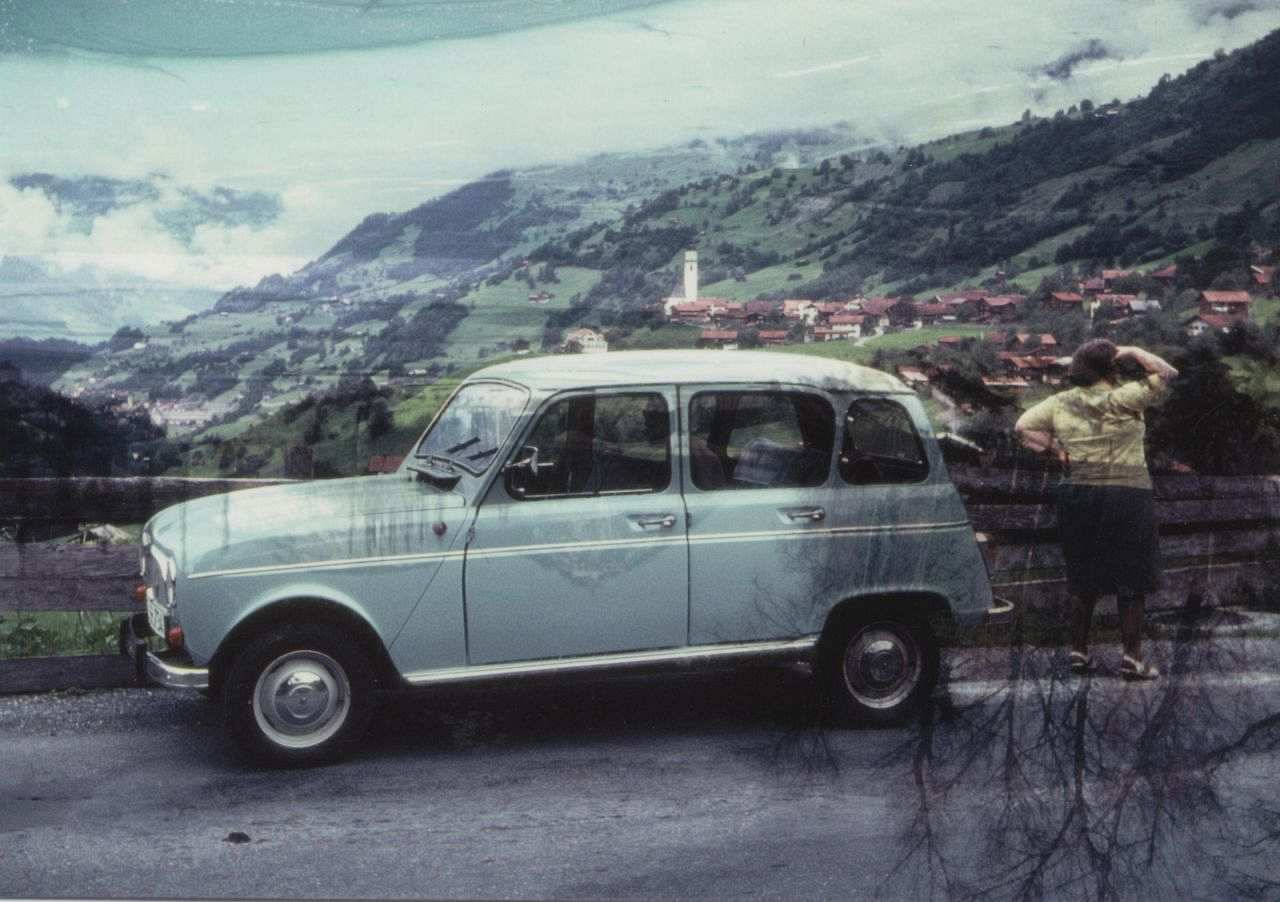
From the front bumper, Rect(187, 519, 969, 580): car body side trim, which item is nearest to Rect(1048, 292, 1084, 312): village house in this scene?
Rect(187, 519, 969, 580): car body side trim

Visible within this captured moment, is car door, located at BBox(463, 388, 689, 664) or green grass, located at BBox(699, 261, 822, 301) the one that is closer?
car door, located at BBox(463, 388, 689, 664)

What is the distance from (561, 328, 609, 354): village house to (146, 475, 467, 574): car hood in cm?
31

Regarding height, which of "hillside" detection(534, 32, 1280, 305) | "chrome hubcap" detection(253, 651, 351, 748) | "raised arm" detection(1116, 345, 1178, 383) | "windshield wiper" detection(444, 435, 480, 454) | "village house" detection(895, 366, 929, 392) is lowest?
"chrome hubcap" detection(253, 651, 351, 748)

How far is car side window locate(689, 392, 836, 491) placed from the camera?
2.29 metres

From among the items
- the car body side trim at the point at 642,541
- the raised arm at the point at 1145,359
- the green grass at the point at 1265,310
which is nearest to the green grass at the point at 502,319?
the car body side trim at the point at 642,541

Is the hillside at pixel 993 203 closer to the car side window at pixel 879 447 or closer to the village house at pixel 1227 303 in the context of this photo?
the village house at pixel 1227 303

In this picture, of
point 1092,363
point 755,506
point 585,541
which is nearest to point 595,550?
point 585,541

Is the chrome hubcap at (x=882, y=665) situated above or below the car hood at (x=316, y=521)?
below

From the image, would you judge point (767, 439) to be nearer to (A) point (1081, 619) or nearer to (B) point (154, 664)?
(A) point (1081, 619)

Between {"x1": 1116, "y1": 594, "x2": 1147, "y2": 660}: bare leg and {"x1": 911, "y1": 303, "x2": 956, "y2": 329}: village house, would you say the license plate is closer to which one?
{"x1": 911, "y1": 303, "x2": 956, "y2": 329}: village house

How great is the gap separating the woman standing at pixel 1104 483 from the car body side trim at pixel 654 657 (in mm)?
469

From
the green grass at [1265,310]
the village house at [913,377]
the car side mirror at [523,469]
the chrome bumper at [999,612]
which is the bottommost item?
the chrome bumper at [999,612]

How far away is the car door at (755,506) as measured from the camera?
2.27 m

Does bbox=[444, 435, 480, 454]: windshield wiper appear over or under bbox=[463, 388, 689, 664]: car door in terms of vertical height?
over
